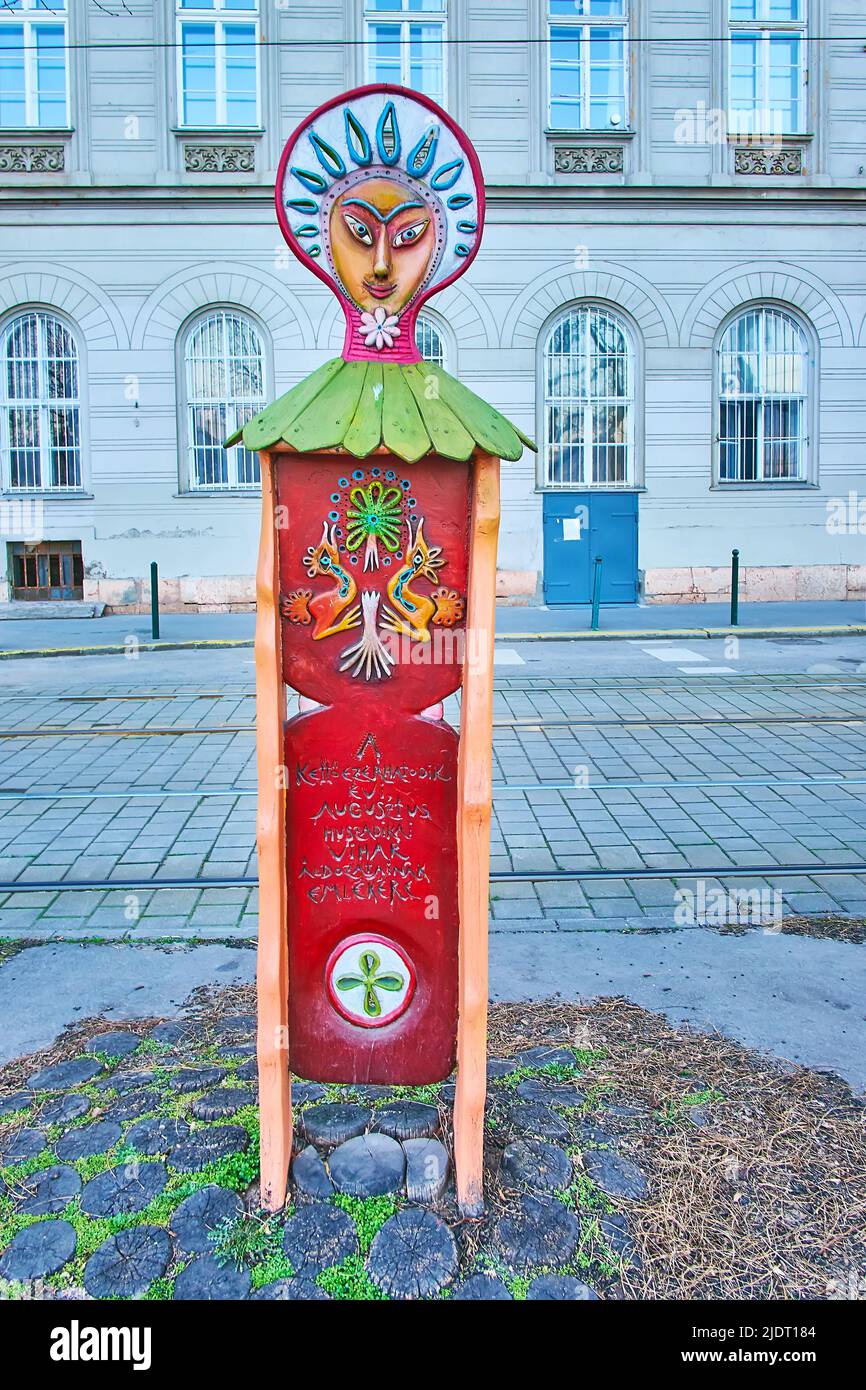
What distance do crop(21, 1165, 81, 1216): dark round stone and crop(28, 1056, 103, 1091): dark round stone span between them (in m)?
0.48

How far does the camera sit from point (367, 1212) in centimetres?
284

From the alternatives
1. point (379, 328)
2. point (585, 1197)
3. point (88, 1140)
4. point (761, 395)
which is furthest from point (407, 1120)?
point (761, 395)

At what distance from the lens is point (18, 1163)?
3037mm

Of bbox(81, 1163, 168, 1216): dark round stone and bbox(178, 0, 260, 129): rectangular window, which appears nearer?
bbox(81, 1163, 168, 1216): dark round stone

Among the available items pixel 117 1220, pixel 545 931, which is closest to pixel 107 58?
pixel 545 931

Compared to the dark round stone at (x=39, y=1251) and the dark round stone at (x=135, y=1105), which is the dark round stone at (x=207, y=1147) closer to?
the dark round stone at (x=135, y=1105)

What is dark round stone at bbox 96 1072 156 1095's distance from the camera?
11.2 feet

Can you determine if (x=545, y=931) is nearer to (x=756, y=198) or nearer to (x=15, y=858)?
(x=15, y=858)

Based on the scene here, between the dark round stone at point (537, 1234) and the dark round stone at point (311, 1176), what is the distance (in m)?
0.50

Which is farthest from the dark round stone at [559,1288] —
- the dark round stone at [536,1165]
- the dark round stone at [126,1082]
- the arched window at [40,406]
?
the arched window at [40,406]

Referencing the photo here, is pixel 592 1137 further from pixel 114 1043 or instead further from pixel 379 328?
pixel 379 328

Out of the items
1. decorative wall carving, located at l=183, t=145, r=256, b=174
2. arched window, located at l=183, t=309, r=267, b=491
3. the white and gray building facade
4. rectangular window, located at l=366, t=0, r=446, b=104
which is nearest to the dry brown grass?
the white and gray building facade

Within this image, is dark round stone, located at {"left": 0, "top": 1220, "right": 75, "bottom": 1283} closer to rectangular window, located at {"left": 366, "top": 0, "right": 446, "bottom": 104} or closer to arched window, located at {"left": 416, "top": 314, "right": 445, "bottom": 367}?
arched window, located at {"left": 416, "top": 314, "right": 445, "bottom": 367}

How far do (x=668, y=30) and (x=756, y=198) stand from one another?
130 inches
